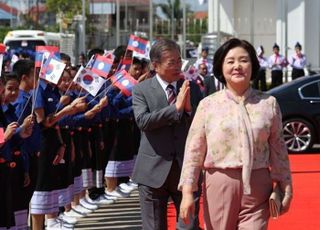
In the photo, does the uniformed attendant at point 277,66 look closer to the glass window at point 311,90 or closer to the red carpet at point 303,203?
the glass window at point 311,90

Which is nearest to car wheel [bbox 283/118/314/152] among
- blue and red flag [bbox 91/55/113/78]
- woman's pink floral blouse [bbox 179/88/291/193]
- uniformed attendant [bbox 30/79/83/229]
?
blue and red flag [bbox 91/55/113/78]

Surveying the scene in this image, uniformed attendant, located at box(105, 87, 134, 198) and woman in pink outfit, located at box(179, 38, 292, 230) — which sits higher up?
woman in pink outfit, located at box(179, 38, 292, 230)

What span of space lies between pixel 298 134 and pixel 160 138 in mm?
10057

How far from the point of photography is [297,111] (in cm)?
1599

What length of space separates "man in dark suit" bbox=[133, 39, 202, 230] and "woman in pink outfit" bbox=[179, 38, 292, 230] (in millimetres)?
1093

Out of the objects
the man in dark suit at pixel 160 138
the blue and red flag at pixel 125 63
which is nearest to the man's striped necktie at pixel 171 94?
the man in dark suit at pixel 160 138

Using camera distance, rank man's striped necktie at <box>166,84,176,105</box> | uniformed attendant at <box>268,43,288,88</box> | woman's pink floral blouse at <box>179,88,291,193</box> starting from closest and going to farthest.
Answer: woman's pink floral blouse at <box>179,88,291,193</box>
man's striped necktie at <box>166,84,176,105</box>
uniformed attendant at <box>268,43,288,88</box>

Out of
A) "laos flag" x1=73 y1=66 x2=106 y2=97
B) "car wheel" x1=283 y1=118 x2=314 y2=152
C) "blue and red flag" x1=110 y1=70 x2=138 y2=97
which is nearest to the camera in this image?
"laos flag" x1=73 y1=66 x2=106 y2=97

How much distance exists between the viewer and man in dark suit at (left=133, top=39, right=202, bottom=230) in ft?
20.5

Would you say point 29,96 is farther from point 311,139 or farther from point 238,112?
point 311,139

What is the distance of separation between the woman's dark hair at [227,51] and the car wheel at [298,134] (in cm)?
1091

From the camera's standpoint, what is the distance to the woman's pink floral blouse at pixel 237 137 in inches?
194

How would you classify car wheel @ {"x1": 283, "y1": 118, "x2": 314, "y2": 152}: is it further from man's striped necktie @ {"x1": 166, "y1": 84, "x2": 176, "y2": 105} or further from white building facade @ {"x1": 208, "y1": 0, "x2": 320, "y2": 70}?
white building facade @ {"x1": 208, "y1": 0, "x2": 320, "y2": 70}

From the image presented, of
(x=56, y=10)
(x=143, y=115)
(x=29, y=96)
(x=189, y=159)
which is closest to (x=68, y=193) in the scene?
(x=29, y=96)
